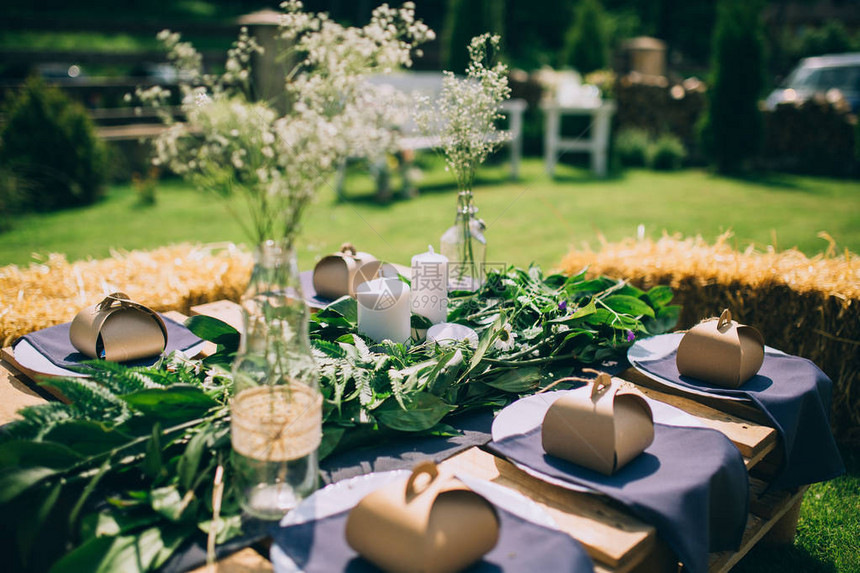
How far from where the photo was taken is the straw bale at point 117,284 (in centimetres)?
→ 244

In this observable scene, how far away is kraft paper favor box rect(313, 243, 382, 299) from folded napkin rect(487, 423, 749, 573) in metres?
1.03

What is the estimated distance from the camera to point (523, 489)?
1.42 metres

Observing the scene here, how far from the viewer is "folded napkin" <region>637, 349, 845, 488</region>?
68.7 inches

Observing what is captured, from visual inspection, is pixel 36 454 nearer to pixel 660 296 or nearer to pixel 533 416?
pixel 533 416

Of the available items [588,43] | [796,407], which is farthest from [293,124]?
[588,43]

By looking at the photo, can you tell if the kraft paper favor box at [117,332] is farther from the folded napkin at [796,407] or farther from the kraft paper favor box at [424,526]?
the folded napkin at [796,407]

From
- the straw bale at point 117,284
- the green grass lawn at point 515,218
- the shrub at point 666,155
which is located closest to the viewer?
the straw bale at point 117,284

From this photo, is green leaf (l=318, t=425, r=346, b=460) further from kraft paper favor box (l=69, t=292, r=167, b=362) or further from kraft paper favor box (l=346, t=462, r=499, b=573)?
kraft paper favor box (l=69, t=292, r=167, b=362)

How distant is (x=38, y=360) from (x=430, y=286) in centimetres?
117

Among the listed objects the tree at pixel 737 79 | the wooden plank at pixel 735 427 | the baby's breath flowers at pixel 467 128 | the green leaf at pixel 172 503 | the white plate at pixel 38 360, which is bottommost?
the wooden plank at pixel 735 427

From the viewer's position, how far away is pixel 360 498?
128cm

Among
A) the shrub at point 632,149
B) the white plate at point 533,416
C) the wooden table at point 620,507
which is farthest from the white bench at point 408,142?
the white plate at point 533,416

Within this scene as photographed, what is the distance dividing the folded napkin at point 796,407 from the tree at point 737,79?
8.26 meters

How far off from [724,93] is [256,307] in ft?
31.3
